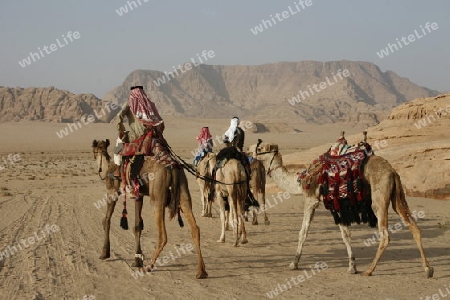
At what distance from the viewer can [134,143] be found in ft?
29.6

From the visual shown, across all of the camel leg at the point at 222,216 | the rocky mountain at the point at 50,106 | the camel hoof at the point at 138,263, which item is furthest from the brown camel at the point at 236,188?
the rocky mountain at the point at 50,106

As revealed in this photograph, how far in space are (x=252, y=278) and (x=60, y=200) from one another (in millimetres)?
13132

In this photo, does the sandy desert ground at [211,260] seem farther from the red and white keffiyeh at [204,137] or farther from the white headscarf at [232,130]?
the white headscarf at [232,130]

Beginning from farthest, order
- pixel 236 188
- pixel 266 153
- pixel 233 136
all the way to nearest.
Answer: pixel 233 136
pixel 236 188
pixel 266 153

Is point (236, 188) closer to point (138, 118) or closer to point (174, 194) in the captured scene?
point (174, 194)

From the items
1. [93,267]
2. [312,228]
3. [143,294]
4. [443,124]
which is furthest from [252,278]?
[443,124]

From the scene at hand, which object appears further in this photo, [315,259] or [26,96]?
[26,96]

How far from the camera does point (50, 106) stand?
14450 centimetres

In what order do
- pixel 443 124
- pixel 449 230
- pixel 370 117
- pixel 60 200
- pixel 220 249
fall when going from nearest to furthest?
pixel 220 249 < pixel 449 230 < pixel 60 200 < pixel 443 124 < pixel 370 117

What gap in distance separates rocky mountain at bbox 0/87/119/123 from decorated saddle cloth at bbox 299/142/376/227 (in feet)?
430

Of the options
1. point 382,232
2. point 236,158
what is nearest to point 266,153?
point 236,158

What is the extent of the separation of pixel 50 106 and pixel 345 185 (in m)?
146

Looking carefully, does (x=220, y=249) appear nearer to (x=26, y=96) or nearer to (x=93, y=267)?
(x=93, y=267)

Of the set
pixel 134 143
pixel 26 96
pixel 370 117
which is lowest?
pixel 370 117
